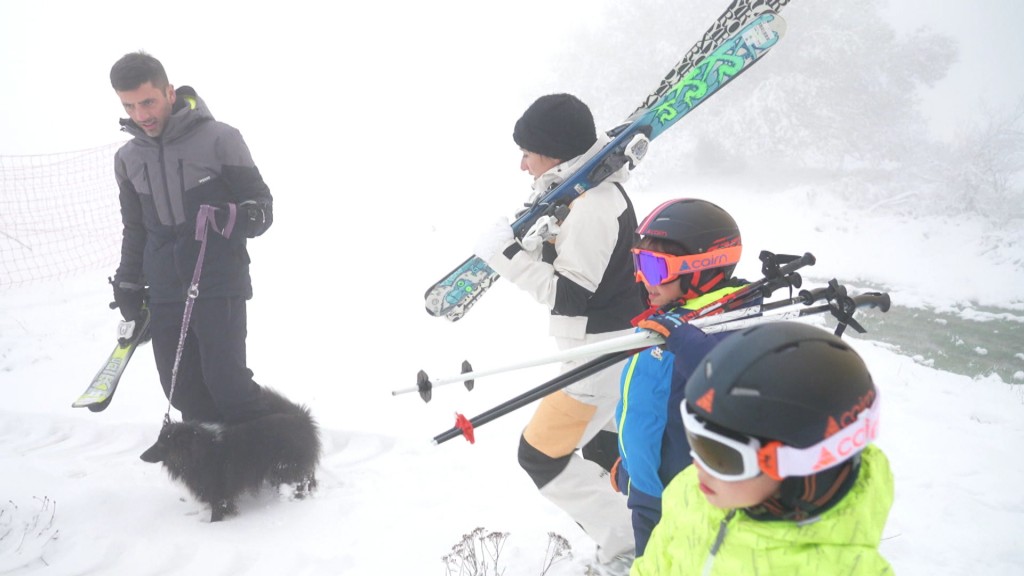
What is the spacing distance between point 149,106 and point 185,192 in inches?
18.4

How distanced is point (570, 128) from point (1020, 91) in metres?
17.6

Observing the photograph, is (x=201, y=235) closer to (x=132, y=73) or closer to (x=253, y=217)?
(x=253, y=217)

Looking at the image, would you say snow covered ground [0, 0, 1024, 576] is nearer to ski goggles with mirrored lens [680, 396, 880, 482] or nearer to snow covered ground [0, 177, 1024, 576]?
snow covered ground [0, 177, 1024, 576]

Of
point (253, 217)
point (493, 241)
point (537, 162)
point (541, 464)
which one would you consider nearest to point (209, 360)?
point (253, 217)

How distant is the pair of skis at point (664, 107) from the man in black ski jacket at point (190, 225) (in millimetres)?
1134

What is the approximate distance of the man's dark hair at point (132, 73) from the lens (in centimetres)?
307

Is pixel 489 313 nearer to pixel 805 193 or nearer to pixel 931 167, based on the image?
pixel 805 193

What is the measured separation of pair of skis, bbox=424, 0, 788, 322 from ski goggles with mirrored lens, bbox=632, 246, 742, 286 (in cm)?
86

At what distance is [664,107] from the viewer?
3072mm

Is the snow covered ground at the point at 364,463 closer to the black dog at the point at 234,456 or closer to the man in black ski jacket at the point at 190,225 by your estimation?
the black dog at the point at 234,456

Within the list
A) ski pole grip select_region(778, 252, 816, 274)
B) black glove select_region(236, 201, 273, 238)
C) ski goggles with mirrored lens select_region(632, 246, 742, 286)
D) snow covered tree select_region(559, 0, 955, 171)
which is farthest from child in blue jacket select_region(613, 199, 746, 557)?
snow covered tree select_region(559, 0, 955, 171)

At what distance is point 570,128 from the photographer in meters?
2.67

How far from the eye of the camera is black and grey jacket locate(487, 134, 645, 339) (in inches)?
96.5

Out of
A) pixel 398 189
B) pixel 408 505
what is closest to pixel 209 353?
pixel 408 505
